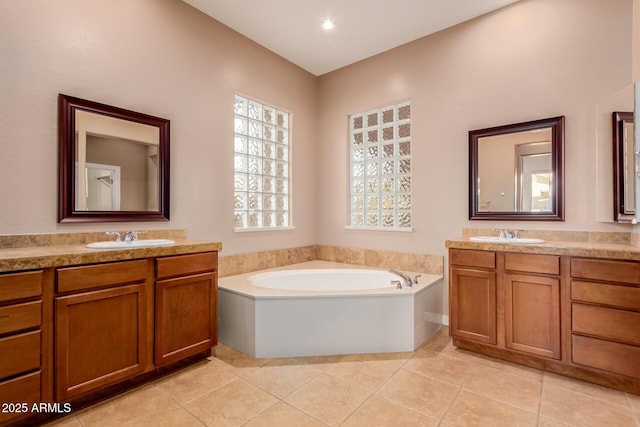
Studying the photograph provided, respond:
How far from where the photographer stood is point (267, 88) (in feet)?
11.4

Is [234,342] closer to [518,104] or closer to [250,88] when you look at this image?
[250,88]

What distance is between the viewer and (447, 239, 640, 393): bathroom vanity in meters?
1.92

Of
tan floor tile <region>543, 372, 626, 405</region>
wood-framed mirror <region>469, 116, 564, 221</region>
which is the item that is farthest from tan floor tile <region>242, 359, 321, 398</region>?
wood-framed mirror <region>469, 116, 564, 221</region>

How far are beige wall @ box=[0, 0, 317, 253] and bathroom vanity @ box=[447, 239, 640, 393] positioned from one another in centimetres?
204

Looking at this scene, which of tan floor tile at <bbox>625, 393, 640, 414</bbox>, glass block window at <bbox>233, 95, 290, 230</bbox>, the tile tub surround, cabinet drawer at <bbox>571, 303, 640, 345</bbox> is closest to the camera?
tan floor tile at <bbox>625, 393, 640, 414</bbox>

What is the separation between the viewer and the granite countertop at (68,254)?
1.52 m

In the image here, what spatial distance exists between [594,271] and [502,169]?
43.6 inches

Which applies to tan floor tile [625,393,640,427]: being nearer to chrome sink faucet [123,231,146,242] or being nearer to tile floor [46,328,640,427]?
tile floor [46,328,640,427]

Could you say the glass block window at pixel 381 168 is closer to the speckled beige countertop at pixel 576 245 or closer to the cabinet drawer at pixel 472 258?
the cabinet drawer at pixel 472 258

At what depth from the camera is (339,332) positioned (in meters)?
2.47

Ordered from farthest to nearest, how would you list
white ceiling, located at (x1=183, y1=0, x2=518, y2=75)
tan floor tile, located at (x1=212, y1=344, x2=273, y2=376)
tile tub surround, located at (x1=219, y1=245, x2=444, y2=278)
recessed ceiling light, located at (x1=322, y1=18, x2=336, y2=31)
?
1. tile tub surround, located at (x1=219, y1=245, x2=444, y2=278)
2. recessed ceiling light, located at (x1=322, y1=18, x2=336, y2=31)
3. white ceiling, located at (x1=183, y1=0, x2=518, y2=75)
4. tan floor tile, located at (x1=212, y1=344, x2=273, y2=376)

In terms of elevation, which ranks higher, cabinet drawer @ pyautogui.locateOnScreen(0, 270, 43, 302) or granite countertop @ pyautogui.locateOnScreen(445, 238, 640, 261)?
granite countertop @ pyautogui.locateOnScreen(445, 238, 640, 261)

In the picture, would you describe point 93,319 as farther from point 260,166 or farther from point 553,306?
point 553,306

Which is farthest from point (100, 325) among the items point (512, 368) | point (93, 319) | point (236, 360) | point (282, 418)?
point (512, 368)
